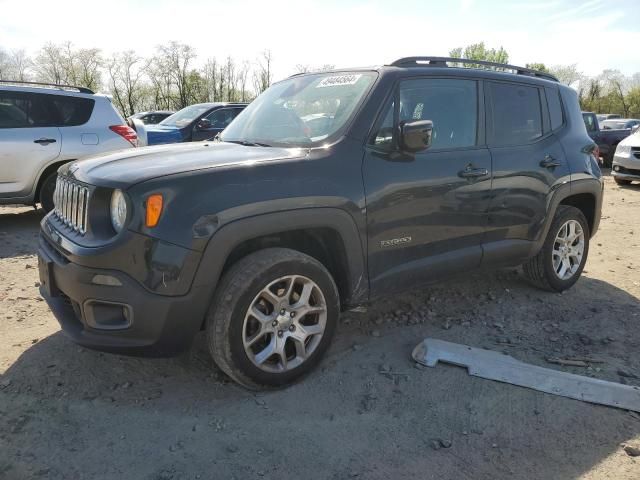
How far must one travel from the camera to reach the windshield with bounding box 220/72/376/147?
127 inches

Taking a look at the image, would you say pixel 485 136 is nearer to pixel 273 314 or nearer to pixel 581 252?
pixel 581 252

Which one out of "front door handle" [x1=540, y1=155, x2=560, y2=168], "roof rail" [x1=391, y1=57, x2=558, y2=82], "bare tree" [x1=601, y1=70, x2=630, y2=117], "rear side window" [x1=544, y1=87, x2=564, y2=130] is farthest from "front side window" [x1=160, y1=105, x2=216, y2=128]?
"bare tree" [x1=601, y1=70, x2=630, y2=117]

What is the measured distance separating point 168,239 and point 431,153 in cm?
181

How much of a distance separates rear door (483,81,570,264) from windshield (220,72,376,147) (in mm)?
1138

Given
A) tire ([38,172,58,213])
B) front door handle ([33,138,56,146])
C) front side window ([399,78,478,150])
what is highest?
front side window ([399,78,478,150])

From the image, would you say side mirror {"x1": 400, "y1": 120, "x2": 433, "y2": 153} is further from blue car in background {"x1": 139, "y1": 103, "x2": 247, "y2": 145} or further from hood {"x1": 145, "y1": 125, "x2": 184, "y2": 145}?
hood {"x1": 145, "y1": 125, "x2": 184, "y2": 145}

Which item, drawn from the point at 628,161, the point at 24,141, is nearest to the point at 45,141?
the point at 24,141

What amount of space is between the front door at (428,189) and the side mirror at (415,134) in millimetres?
96

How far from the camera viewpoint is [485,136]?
373cm

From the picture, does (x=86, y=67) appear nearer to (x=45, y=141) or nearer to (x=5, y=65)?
(x=5, y=65)

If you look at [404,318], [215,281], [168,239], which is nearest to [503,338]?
[404,318]

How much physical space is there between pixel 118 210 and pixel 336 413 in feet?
5.10

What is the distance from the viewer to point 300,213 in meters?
2.77

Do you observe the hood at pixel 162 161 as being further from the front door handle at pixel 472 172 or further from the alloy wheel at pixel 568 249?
the alloy wheel at pixel 568 249
